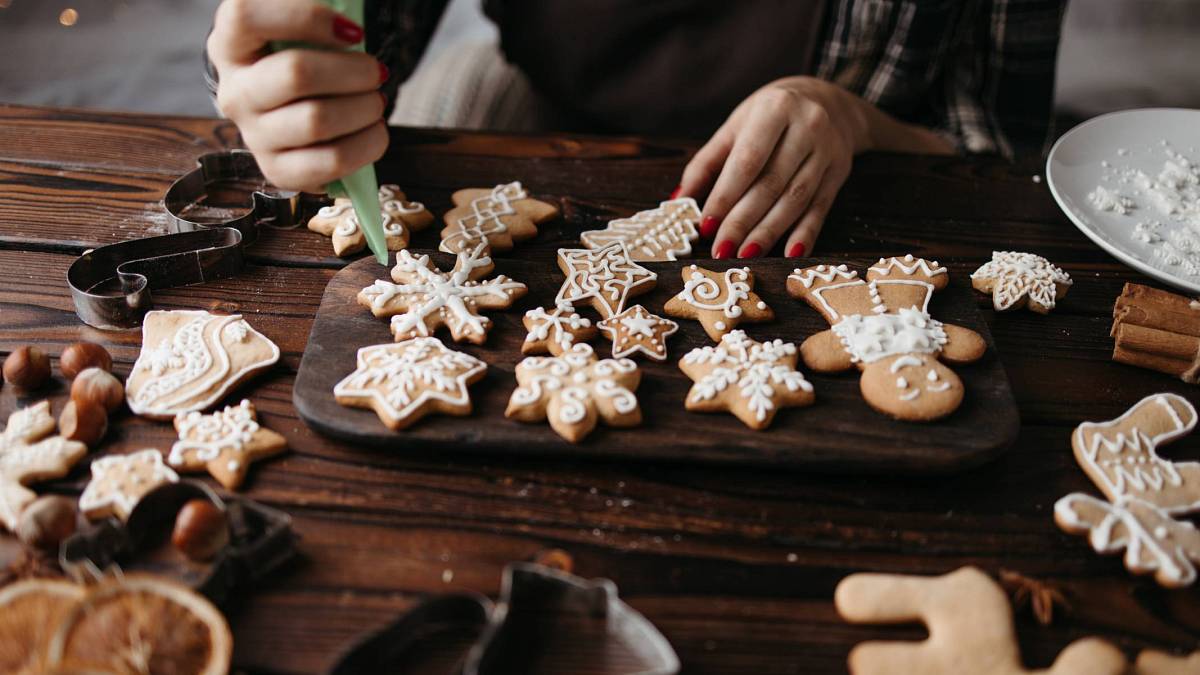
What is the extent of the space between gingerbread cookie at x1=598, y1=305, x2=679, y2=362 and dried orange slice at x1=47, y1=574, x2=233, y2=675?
538mm

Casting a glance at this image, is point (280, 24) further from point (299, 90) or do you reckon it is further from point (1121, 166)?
point (1121, 166)

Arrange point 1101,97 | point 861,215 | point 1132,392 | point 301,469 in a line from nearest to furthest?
point 301,469 → point 1132,392 → point 861,215 → point 1101,97

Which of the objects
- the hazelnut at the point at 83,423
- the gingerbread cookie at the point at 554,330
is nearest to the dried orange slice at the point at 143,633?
the hazelnut at the point at 83,423

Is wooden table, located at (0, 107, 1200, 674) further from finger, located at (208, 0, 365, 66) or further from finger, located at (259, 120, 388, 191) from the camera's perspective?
finger, located at (208, 0, 365, 66)

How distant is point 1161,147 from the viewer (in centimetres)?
151

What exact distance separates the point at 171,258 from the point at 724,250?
787 mm

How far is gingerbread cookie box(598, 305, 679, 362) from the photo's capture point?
1.08 metres

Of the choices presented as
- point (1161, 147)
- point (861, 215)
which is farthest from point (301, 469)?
point (1161, 147)

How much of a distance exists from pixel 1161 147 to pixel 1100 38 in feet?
6.03

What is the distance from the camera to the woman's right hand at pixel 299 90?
40.8 inches

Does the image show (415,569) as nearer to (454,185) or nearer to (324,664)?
(324,664)

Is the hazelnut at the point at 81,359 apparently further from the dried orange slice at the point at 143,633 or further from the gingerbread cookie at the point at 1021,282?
the gingerbread cookie at the point at 1021,282

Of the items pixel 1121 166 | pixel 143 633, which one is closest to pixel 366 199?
pixel 143 633

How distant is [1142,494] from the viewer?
951mm
